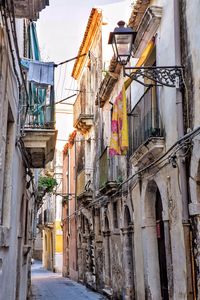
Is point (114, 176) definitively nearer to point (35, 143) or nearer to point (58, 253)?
point (35, 143)

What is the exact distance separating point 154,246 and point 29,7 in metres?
6.15

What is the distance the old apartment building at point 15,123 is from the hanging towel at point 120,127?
1.50 meters

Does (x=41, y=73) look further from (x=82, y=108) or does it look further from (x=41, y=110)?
(x=82, y=108)

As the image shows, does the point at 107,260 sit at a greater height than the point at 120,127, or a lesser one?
lesser

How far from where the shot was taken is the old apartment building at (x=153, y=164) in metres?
7.57

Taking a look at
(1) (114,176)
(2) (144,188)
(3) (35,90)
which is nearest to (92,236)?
(1) (114,176)

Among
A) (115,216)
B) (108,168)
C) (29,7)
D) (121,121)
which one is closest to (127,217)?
(115,216)

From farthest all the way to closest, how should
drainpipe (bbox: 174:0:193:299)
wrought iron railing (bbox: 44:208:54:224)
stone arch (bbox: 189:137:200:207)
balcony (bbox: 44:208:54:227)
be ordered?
wrought iron railing (bbox: 44:208:54:224) < balcony (bbox: 44:208:54:227) < drainpipe (bbox: 174:0:193:299) < stone arch (bbox: 189:137:200:207)

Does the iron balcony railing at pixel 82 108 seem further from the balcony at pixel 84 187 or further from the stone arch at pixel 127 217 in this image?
the stone arch at pixel 127 217

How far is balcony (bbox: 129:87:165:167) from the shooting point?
29.5 feet

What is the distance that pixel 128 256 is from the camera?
12336 mm

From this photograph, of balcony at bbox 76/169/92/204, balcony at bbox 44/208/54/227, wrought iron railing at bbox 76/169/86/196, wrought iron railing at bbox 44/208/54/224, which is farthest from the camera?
wrought iron railing at bbox 44/208/54/224

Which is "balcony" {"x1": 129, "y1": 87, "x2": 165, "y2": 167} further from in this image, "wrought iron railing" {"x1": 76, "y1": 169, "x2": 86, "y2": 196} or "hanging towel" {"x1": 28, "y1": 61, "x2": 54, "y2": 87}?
"wrought iron railing" {"x1": 76, "y1": 169, "x2": 86, "y2": 196}

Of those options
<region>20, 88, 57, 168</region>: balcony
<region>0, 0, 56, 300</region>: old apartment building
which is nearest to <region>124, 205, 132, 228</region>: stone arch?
<region>0, 0, 56, 300</region>: old apartment building
